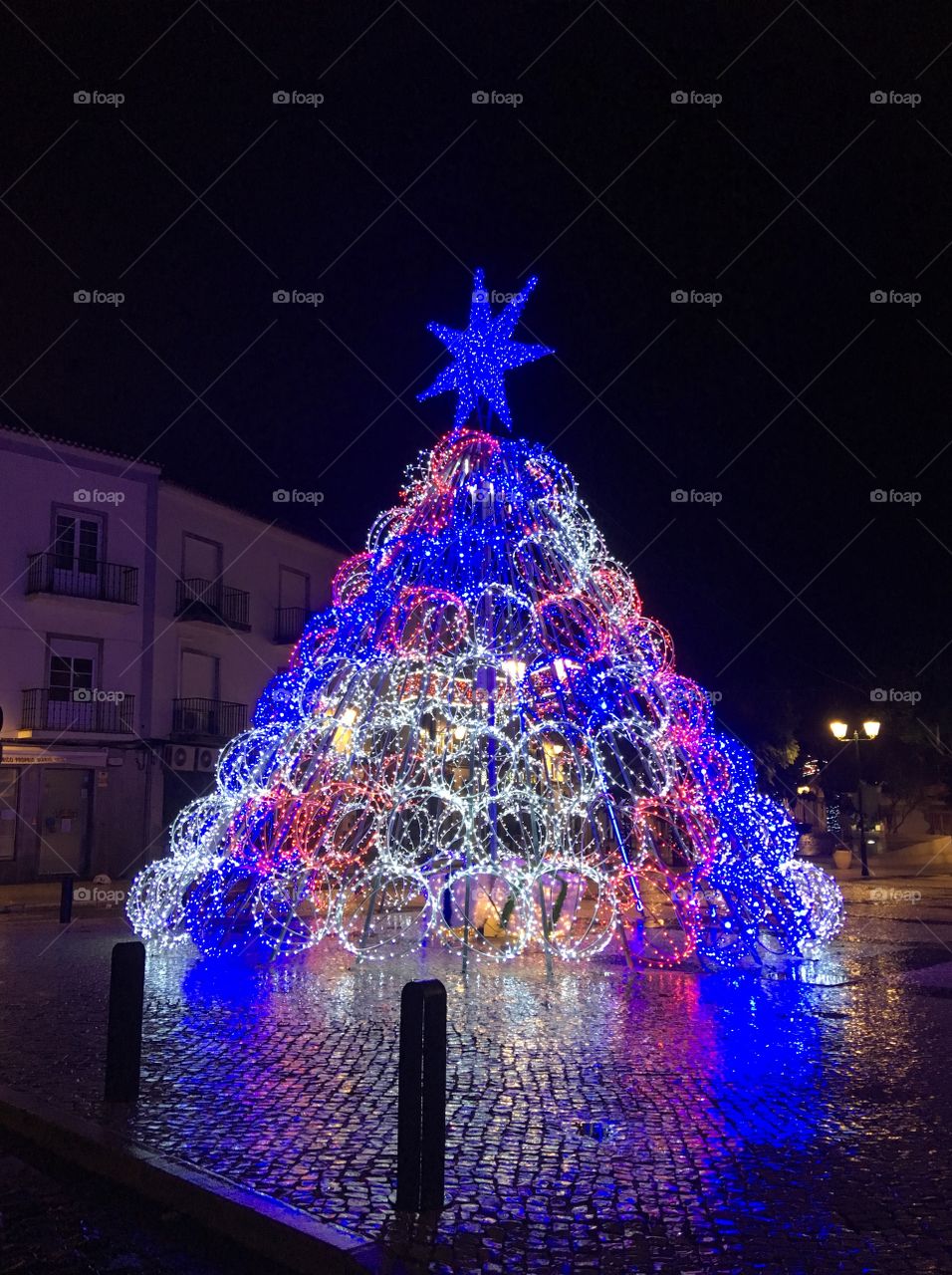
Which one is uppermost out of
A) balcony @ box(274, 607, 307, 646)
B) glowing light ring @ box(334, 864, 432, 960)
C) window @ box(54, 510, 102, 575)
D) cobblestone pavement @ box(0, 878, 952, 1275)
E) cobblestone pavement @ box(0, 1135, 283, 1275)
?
window @ box(54, 510, 102, 575)

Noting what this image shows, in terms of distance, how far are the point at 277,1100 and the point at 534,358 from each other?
891cm

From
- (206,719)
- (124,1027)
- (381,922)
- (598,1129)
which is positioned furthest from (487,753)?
(206,719)

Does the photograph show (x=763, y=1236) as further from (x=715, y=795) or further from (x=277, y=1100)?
(x=715, y=795)

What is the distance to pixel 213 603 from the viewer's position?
28.6 meters

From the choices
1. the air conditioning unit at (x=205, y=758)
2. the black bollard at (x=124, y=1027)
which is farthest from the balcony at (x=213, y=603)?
the black bollard at (x=124, y=1027)

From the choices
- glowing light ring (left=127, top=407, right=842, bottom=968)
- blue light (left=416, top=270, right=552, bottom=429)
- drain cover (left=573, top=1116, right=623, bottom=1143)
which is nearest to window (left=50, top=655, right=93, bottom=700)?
glowing light ring (left=127, top=407, right=842, bottom=968)

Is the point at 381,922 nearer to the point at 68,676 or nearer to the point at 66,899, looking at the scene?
the point at 66,899

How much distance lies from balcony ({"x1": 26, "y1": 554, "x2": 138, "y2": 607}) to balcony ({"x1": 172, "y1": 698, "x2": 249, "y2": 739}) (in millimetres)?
2898

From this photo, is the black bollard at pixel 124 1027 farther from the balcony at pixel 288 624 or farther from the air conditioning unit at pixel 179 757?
the balcony at pixel 288 624

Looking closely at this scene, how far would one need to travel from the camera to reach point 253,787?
12641 millimetres

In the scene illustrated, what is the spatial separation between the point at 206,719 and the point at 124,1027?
22.3 meters

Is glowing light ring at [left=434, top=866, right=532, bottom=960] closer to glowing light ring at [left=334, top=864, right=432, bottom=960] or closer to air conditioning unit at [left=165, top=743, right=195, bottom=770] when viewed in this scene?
glowing light ring at [left=334, top=864, right=432, bottom=960]

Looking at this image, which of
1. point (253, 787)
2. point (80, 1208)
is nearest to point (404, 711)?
point (253, 787)

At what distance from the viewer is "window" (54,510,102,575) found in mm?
25594
